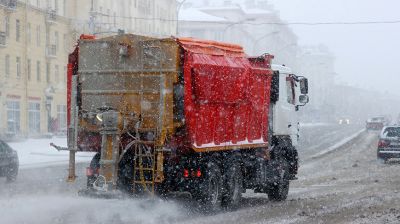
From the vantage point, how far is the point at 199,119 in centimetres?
1419

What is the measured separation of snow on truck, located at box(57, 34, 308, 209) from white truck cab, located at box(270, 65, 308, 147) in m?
1.82

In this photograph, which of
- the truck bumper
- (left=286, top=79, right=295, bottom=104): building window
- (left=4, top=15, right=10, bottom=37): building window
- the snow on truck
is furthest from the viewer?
(left=4, top=15, right=10, bottom=37): building window

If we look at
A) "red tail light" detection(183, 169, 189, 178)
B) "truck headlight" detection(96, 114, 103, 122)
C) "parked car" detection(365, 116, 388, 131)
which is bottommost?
"parked car" detection(365, 116, 388, 131)

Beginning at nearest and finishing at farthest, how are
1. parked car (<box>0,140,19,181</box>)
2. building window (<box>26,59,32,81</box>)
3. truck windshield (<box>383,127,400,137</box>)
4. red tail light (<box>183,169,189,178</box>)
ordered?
1. red tail light (<box>183,169,189,178</box>)
2. parked car (<box>0,140,19,181</box>)
3. truck windshield (<box>383,127,400,137</box>)
4. building window (<box>26,59,32,81</box>)

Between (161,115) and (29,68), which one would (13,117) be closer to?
(29,68)

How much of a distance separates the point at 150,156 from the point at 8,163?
1044 cm

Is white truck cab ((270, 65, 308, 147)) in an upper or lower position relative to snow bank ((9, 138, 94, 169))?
upper

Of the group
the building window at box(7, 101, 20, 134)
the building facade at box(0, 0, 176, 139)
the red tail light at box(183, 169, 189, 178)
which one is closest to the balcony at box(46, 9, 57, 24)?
the building facade at box(0, 0, 176, 139)

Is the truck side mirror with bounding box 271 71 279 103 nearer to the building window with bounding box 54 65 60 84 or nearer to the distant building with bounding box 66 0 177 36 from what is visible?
the distant building with bounding box 66 0 177 36

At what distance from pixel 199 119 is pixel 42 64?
48528mm

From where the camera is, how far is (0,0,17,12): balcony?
5374cm

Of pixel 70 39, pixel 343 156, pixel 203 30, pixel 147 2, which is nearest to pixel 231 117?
pixel 343 156

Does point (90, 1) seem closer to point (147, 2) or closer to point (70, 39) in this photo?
point (70, 39)

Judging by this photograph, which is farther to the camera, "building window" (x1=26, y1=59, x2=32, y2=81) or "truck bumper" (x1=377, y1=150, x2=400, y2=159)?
"building window" (x1=26, y1=59, x2=32, y2=81)
